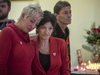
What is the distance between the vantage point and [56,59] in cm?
69

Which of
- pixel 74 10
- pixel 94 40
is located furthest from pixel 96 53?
pixel 74 10

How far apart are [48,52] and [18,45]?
20 cm

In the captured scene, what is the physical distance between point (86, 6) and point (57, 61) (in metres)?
→ 0.51

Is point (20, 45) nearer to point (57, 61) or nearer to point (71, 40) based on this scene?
point (57, 61)

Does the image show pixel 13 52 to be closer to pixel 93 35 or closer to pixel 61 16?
pixel 61 16

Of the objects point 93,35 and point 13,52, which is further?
point 93,35

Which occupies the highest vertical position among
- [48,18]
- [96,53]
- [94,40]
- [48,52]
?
[48,18]

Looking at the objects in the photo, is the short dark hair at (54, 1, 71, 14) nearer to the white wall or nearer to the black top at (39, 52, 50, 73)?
the white wall

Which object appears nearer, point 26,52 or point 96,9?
point 26,52

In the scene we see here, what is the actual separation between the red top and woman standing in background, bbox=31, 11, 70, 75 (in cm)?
9

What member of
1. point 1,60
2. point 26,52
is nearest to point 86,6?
point 26,52

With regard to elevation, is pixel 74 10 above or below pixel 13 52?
above

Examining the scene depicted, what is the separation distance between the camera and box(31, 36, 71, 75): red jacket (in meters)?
0.67

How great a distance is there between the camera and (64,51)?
73cm
